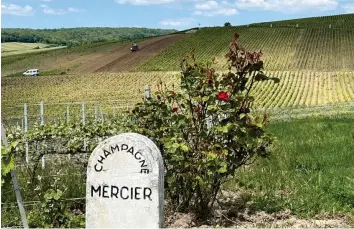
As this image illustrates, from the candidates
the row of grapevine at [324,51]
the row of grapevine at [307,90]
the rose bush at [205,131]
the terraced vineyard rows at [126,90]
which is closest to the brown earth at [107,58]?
the terraced vineyard rows at [126,90]

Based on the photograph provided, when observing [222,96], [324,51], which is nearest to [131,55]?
[324,51]

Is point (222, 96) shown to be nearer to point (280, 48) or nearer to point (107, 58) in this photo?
point (280, 48)

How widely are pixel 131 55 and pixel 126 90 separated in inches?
1013

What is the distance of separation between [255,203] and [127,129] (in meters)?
2.13

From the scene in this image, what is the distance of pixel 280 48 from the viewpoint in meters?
72.2

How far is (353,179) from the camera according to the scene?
8.80 metres

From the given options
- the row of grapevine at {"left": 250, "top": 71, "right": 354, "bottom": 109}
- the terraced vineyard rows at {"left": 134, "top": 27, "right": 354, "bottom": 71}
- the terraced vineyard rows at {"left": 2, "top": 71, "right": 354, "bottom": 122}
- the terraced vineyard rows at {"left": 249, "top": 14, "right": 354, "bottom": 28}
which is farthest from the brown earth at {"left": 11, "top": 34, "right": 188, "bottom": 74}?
the row of grapevine at {"left": 250, "top": 71, "right": 354, "bottom": 109}

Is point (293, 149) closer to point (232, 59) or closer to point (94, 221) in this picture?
point (232, 59)

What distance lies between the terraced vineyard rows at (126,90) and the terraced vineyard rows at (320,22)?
1447 inches

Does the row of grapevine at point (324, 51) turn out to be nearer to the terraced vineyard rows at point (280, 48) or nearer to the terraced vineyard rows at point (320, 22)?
the terraced vineyard rows at point (280, 48)

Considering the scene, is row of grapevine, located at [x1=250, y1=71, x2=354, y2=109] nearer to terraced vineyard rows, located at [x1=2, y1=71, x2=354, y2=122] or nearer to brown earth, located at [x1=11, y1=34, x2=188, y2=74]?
terraced vineyard rows, located at [x1=2, y1=71, x2=354, y2=122]

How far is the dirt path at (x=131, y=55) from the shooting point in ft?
217

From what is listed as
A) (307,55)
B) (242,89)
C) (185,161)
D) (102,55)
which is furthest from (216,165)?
(102,55)

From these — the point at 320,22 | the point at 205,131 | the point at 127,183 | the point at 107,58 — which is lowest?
the point at 127,183
